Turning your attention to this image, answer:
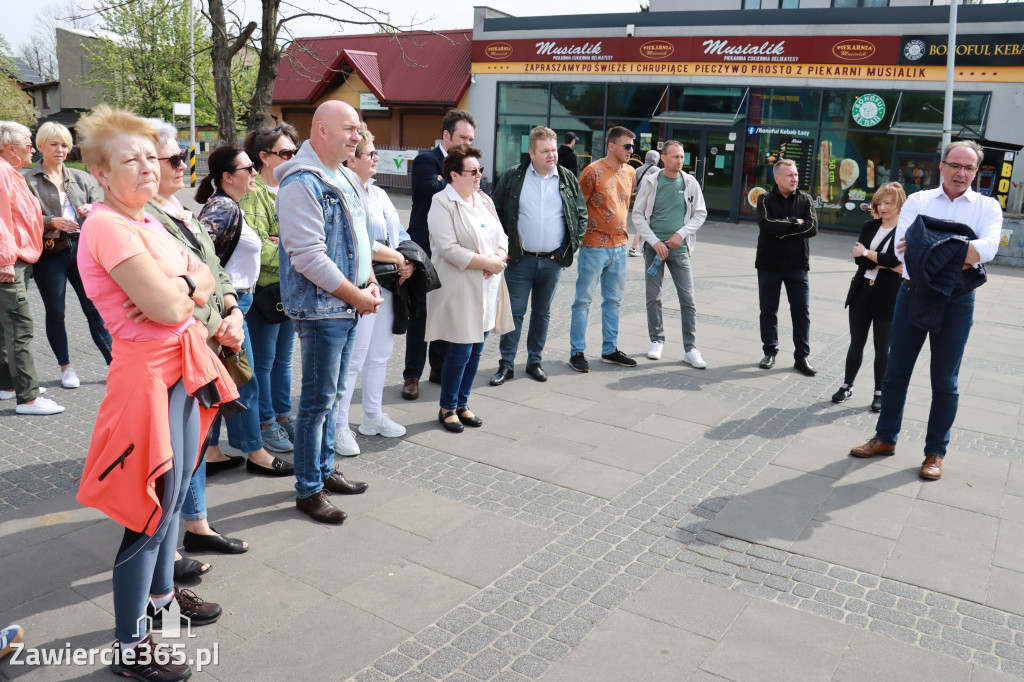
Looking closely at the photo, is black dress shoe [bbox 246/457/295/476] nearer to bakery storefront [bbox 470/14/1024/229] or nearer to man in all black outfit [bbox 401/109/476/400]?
man in all black outfit [bbox 401/109/476/400]

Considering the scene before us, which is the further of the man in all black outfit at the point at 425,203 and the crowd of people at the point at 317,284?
the man in all black outfit at the point at 425,203

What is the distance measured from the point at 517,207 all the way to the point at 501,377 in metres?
1.40

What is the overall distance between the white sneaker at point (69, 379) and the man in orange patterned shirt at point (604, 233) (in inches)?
159

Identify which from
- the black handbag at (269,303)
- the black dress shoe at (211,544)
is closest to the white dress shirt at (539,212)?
the black handbag at (269,303)

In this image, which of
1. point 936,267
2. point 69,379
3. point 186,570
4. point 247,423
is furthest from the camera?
point 69,379

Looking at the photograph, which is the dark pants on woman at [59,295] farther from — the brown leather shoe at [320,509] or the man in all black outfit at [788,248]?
the man in all black outfit at [788,248]

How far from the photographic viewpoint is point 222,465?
4.74m

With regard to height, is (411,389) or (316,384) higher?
(316,384)

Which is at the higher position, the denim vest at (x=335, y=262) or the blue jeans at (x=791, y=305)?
the denim vest at (x=335, y=262)

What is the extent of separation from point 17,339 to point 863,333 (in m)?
6.35

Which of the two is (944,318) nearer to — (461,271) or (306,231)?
(461,271)

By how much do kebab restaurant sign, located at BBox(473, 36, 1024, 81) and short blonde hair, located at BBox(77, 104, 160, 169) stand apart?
2054 centimetres

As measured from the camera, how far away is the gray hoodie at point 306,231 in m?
3.75

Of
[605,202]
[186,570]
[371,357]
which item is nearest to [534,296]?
[605,202]
